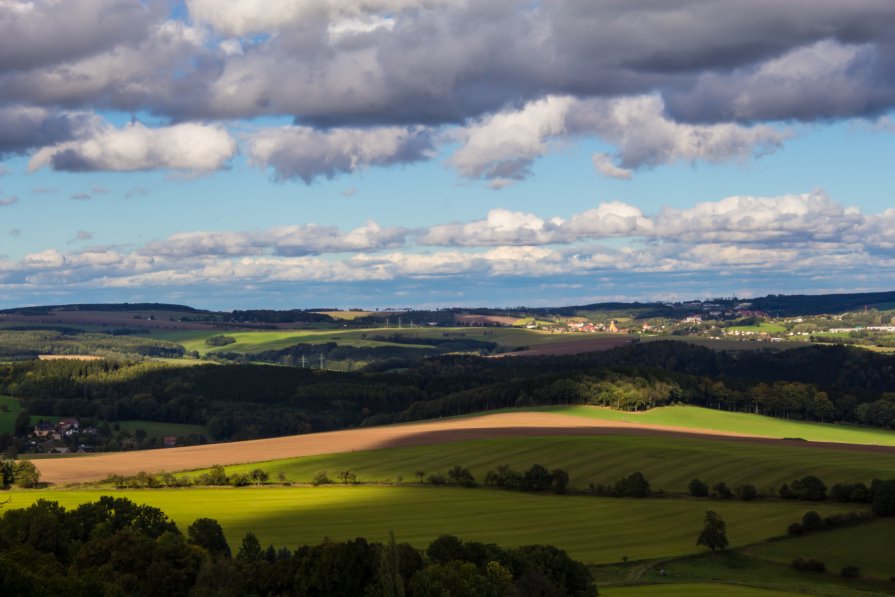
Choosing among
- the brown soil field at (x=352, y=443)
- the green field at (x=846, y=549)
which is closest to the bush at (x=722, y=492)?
the green field at (x=846, y=549)

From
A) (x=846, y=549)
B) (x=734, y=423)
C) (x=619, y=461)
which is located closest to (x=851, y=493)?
(x=846, y=549)

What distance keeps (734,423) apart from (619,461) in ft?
167

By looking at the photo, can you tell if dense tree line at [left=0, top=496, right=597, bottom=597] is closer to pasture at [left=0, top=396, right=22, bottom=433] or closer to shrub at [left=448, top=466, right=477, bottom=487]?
shrub at [left=448, top=466, right=477, bottom=487]

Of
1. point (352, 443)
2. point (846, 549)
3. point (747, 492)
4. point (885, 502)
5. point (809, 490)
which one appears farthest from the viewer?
point (352, 443)

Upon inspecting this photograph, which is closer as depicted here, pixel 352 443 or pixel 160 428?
pixel 352 443

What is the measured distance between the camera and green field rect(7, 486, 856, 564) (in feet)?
268

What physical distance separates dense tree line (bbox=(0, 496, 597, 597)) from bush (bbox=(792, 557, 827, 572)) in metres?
19.2

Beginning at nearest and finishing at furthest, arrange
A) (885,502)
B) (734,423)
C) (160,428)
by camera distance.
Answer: (885,502) → (734,423) → (160,428)

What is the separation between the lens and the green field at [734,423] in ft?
493

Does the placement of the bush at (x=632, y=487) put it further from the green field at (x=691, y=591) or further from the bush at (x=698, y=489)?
the green field at (x=691, y=591)

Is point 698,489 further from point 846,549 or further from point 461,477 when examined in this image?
point 461,477

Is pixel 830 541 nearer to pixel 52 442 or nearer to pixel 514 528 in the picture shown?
pixel 514 528

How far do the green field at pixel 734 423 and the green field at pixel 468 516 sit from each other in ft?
192

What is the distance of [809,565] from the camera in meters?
74.5
